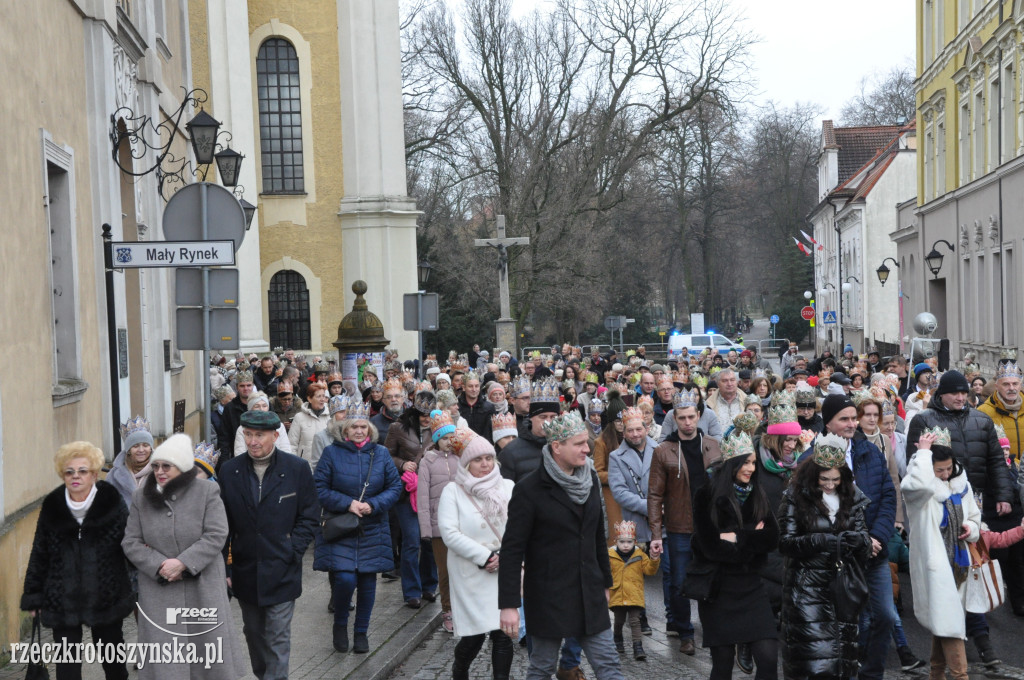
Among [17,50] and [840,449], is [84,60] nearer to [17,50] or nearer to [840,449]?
[17,50]

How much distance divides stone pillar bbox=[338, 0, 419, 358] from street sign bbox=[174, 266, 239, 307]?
24732 millimetres

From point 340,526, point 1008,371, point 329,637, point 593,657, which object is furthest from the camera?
point 1008,371

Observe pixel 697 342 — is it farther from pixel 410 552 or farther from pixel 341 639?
pixel 341 639

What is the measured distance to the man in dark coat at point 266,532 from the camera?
745 cm

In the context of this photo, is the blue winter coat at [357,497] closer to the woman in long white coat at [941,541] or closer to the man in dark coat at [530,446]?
the man in dark coat at [530,446]

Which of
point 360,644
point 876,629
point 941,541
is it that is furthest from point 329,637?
point 941,541

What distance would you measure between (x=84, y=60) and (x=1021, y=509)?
9354 mm

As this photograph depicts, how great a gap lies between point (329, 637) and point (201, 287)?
2.98 metres

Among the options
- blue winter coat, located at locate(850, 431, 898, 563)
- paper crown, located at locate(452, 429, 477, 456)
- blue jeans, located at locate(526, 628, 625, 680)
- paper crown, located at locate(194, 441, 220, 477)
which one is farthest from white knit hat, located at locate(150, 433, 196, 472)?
blue winter coat, located at locate(850, 431, 898, 563)

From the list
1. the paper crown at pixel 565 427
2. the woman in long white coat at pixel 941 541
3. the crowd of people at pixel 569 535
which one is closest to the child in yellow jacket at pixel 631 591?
the crowd of people at pixel 569 535

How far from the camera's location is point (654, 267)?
7206 cm

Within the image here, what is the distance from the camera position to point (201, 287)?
10344 millimetres

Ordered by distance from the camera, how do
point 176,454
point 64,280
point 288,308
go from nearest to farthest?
point 176,454, point 64,280, point 288,308

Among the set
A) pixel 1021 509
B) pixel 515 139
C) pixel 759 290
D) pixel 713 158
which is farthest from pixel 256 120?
pixel 759 290
